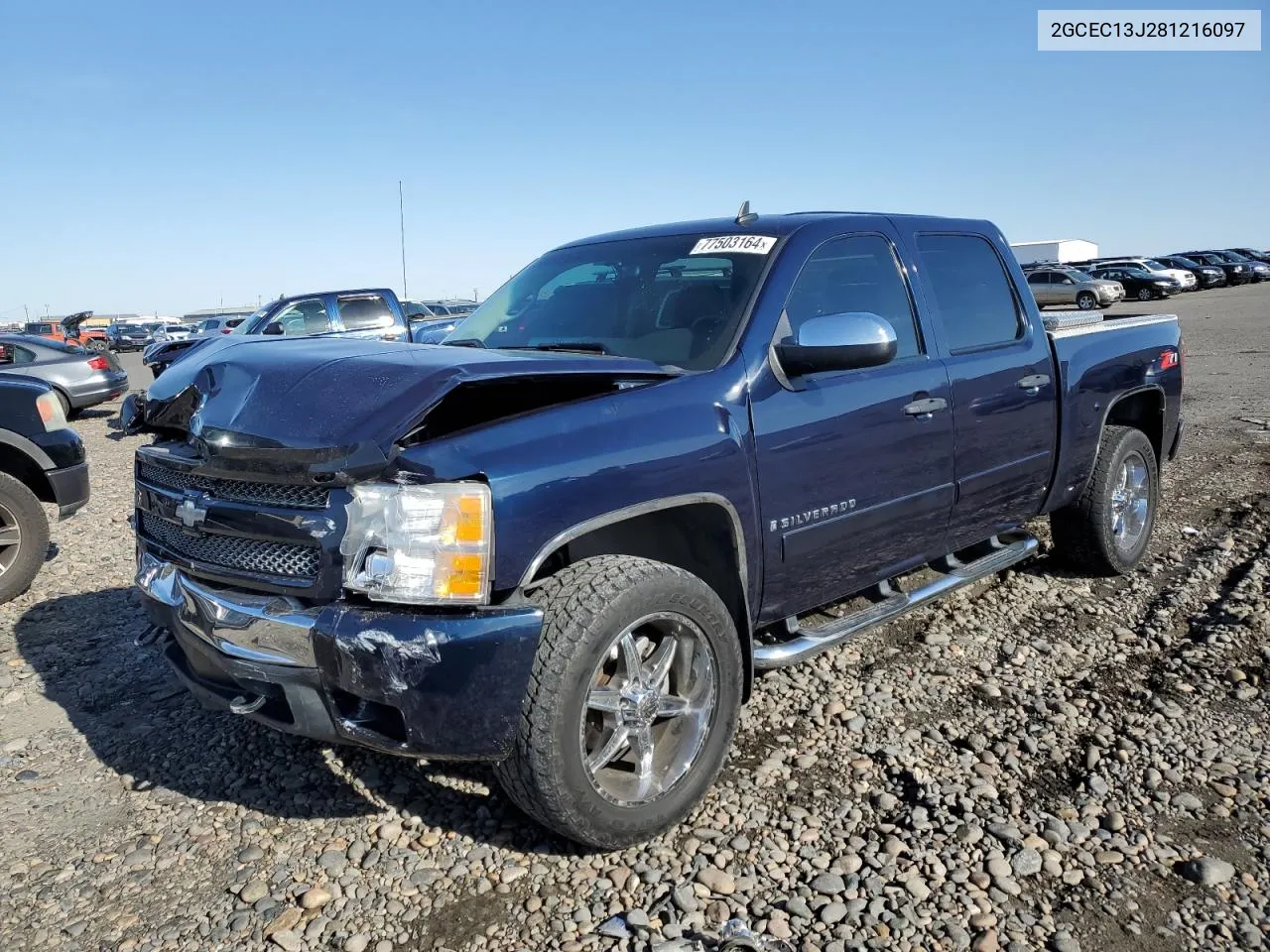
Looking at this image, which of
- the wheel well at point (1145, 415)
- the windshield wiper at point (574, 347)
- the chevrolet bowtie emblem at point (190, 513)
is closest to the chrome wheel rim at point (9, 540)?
the chevrolet bowtie emblem at point (190, 513)

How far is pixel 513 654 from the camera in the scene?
242 centimetres

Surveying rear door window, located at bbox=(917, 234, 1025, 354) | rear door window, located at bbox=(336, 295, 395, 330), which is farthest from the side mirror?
rear door window, located at bbox=(336, 295, 395, 330)

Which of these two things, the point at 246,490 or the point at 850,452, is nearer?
the point at 246,490

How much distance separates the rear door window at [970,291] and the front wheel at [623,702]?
1.93 m

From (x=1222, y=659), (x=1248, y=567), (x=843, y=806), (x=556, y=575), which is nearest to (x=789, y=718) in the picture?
(x=843, y=806)

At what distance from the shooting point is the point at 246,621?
2.62m

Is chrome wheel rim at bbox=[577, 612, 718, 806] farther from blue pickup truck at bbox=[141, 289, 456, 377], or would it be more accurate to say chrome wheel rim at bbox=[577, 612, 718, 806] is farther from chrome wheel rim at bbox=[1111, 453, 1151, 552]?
blue pickup truck at bbox=[141, 289, 456, 377]

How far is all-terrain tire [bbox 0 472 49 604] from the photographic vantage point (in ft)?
17.5

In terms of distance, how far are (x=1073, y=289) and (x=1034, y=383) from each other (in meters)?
32.4

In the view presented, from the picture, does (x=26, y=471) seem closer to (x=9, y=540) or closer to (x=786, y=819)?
(x=9, y=540)

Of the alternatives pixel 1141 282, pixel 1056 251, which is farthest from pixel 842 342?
pixel 1056 251

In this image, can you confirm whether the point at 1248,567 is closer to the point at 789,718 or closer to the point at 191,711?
the point at 789,718

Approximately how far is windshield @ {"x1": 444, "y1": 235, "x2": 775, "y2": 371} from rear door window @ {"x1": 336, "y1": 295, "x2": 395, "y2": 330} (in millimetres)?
10449

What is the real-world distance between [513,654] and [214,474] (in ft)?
3.54
